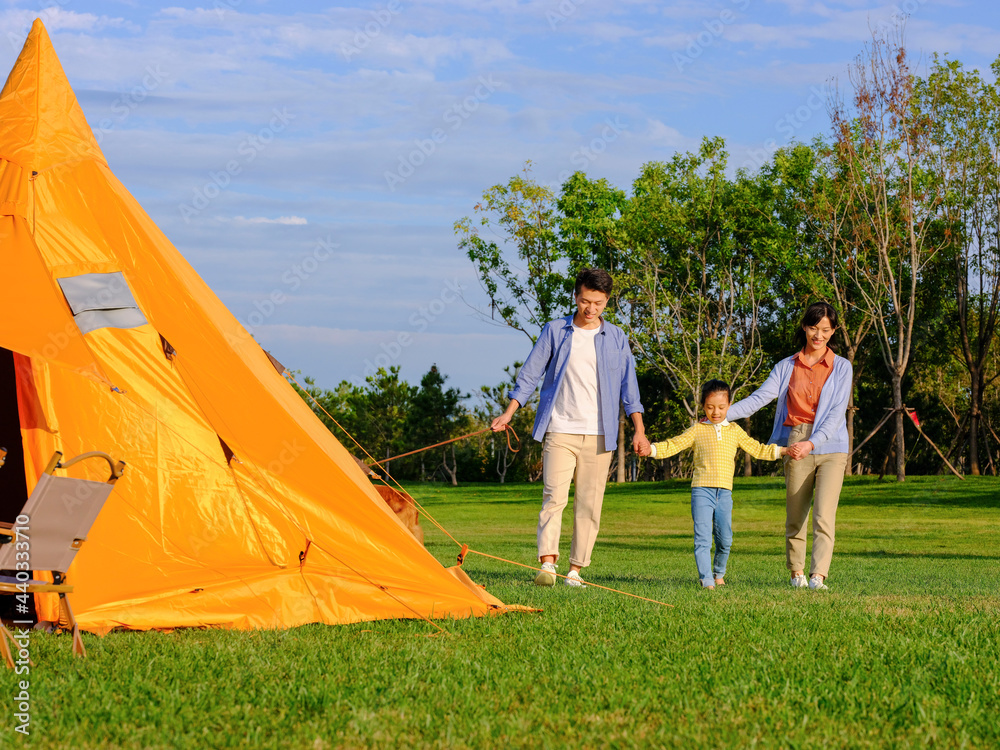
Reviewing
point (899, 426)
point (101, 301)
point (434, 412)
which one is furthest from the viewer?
point (434, 412)

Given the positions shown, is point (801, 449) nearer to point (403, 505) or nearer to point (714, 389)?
point (714, 389)

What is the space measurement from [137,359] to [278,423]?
841 mm

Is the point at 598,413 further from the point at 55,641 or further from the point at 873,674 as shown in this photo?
the point at 55,641

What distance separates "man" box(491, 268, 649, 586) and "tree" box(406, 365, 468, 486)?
33.7 m

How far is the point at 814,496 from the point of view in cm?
773

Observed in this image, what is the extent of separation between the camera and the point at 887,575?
973cm

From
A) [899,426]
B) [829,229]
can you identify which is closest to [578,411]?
[899,426]

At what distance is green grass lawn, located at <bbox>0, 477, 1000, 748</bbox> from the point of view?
3.66 m

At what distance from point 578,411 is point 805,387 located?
1.71 m

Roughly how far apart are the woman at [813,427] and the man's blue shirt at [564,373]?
0.84 metres

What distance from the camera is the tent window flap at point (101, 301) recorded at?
5.53 metres

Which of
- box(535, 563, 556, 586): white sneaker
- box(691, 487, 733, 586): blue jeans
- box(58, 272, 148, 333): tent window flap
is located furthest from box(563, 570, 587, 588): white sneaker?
box(58, 272, 148, 333): tent window flap

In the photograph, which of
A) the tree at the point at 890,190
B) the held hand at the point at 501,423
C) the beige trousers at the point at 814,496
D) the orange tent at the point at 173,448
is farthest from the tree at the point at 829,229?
the orange tent at the point at 173,448

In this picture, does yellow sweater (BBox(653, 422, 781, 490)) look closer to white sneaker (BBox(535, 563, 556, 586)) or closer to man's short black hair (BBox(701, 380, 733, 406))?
man's short black hair (BBox(701, 380, 733, 406))
